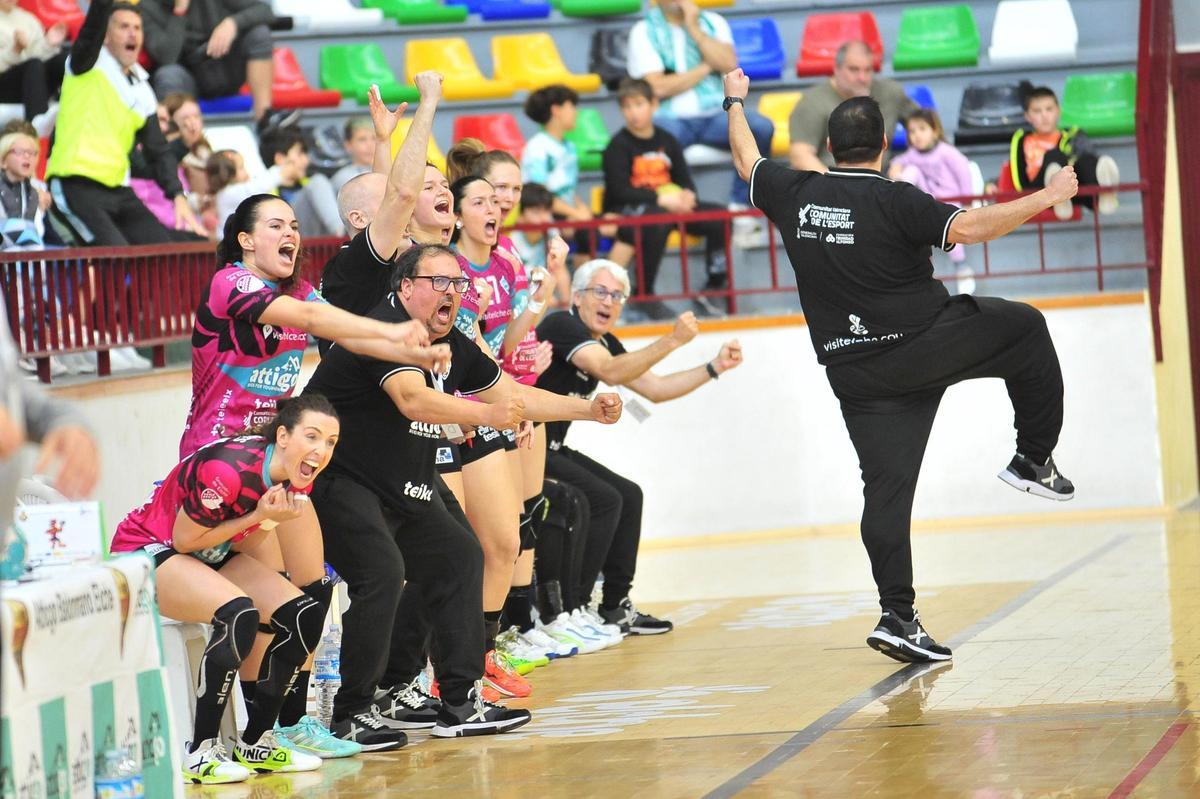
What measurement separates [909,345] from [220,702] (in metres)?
2.79

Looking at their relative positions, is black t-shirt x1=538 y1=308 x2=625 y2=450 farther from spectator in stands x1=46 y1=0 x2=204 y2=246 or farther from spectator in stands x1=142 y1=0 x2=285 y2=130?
spectator in stands x1=142 y1=0 x2=285 y2=130

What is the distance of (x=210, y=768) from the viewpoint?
5395 mm

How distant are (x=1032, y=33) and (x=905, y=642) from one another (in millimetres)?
8266

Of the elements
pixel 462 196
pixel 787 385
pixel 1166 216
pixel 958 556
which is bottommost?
pixel 958 556

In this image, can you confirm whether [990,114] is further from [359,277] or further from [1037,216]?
[359,277]

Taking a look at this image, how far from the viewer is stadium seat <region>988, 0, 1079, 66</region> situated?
13.5 meters

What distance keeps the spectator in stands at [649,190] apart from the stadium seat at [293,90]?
279 centimetres

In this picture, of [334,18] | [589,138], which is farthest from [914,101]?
[334,18]

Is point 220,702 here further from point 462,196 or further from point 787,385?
point 787,385

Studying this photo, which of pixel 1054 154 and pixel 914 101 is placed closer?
pixel 1054 154

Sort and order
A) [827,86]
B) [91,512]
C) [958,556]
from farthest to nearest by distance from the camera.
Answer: [827,86], [958,556], [91,512]

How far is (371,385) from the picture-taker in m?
5.73

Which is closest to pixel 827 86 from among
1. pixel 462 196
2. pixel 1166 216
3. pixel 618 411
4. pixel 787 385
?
pixel 787 385

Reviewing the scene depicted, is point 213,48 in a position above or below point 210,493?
above
